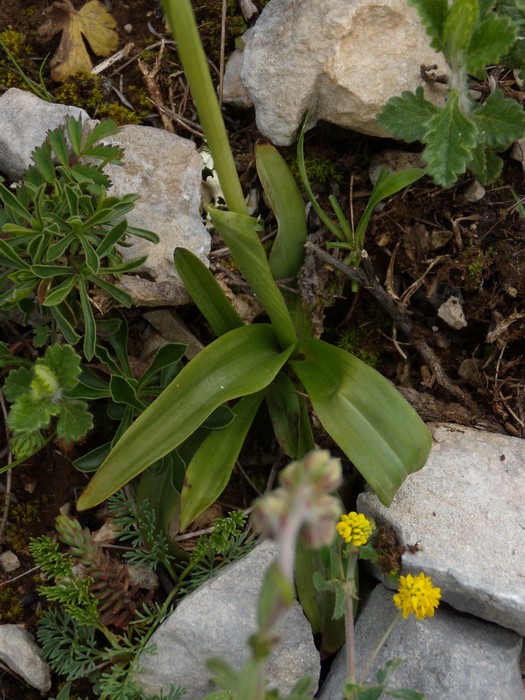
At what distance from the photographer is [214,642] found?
6.87 feet

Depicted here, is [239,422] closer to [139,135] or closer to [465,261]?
[465,261]

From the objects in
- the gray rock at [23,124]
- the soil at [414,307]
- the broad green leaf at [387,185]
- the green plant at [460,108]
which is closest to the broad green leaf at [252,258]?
the soil at [414,307]

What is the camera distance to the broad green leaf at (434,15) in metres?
1.89

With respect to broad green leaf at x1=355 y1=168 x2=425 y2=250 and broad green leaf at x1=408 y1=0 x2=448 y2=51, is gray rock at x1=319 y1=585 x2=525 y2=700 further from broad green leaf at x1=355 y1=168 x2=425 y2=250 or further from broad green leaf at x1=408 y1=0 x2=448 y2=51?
broad green leaf at x1=408 y1=0 x2=448 y2=51

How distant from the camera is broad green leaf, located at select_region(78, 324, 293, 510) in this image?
6.63 ft

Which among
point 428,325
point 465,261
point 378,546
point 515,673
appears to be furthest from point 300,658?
point 465,261

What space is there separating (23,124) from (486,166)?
156cm

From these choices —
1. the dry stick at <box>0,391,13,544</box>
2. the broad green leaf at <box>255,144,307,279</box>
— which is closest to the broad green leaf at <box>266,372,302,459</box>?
the broad green leaf at <box>255,144,307,279</box>

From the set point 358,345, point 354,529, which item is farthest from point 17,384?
point 358,345

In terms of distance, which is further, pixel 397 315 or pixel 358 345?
pixel 358 345

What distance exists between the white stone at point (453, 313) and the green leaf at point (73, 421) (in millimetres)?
1255

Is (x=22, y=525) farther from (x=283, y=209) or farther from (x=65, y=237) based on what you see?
(x=283, y=209)

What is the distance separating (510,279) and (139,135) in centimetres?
140

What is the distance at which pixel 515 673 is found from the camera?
6.69 ft
